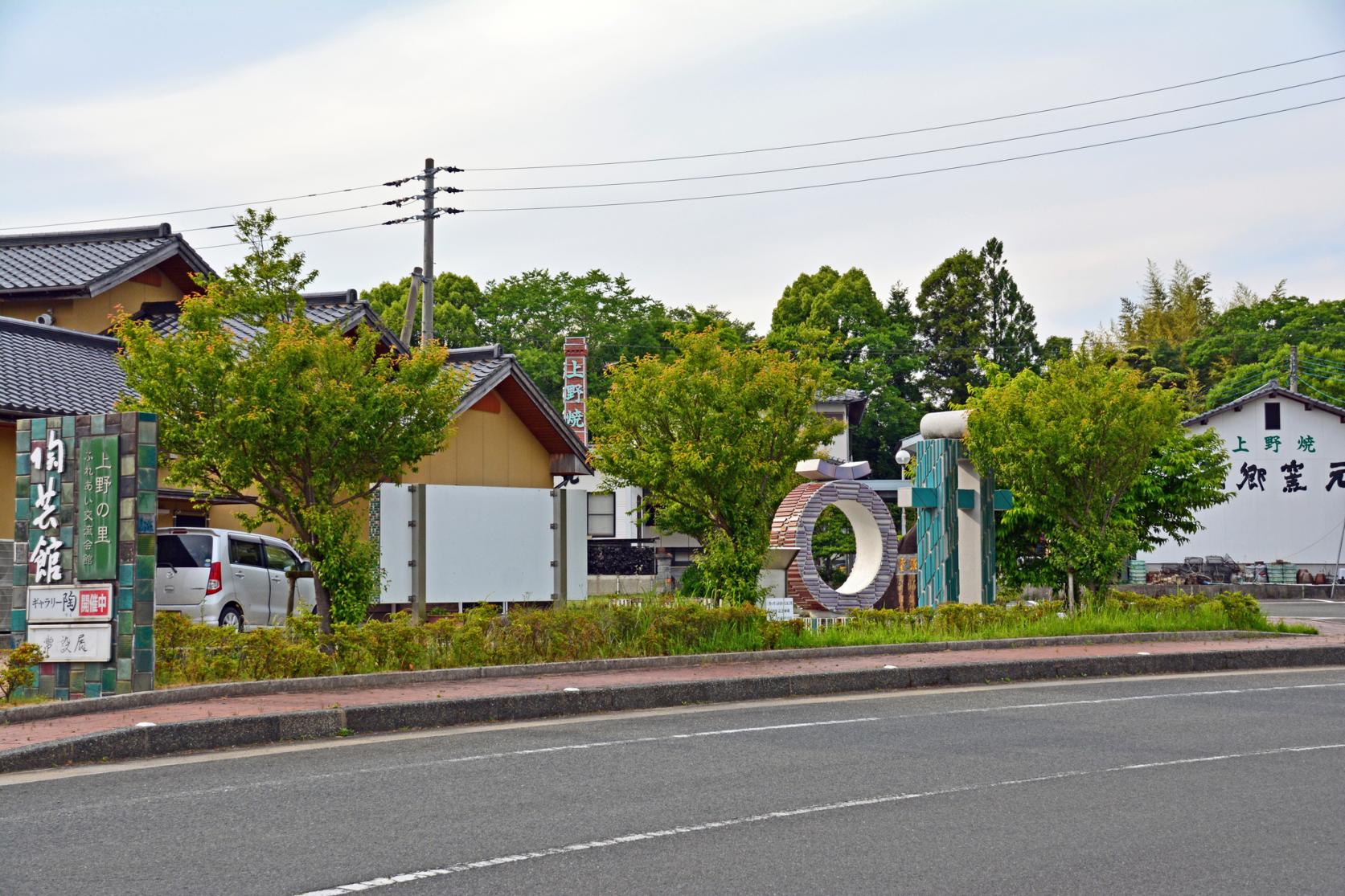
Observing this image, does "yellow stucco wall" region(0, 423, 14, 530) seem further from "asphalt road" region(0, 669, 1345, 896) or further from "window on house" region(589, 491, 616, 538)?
"window on house" region(589, 491, 616, 538)

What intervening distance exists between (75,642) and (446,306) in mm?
44906

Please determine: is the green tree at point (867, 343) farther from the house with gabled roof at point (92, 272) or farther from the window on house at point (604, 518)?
the house with gabled roof at point (92, 272)

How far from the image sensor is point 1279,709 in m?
12.6

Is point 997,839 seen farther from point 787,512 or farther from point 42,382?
point 42,382

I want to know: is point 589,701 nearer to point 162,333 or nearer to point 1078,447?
point 1078,447

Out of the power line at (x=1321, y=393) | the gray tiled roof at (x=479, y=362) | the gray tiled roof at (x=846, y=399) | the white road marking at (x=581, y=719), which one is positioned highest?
the power line at (x=1321, y=393)

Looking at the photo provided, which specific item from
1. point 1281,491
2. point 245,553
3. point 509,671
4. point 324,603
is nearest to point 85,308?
point 245,553

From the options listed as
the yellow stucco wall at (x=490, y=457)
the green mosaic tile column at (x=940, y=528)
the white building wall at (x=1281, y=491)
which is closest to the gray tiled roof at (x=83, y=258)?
the yellow stucco wall at (x=490, y=457)

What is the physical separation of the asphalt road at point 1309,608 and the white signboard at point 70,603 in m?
23.8

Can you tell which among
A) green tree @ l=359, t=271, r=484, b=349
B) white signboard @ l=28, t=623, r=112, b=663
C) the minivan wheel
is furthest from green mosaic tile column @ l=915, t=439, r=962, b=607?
green tree @ l=359, t=271, r=484, b=349

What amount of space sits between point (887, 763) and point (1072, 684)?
6623 millimetres

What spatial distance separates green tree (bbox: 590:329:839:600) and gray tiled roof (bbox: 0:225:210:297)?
32.1 ft

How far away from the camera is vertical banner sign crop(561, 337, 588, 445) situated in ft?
135

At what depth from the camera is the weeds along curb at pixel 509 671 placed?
436 inches
